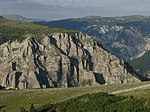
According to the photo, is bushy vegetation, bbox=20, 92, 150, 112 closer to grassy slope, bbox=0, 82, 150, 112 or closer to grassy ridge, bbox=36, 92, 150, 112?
grassy ridge, bbox=36, 92, 150, 112

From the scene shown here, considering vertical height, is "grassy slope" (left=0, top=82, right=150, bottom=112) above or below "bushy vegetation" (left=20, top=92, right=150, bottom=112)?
below

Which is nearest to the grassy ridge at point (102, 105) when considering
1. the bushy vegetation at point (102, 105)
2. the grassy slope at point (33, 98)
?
the bushy vegetation at point (102, 105)

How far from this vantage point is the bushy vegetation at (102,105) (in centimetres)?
8804

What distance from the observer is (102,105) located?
95.8 meters

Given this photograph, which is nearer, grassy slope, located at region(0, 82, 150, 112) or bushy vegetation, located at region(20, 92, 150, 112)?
bushy vegetation, located at region(20, 92, 150, 112)

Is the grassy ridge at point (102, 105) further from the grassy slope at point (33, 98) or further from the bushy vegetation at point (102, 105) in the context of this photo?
the grassy slope at point (33, 98)

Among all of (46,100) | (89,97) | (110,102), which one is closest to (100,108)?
(110,102)

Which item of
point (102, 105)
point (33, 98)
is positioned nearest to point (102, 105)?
point (102, 105)

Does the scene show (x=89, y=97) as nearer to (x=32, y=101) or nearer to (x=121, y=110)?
(x=121, y=110)

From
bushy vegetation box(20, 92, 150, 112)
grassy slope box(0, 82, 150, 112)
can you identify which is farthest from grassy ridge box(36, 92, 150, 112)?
grassy slope box(0, 82, 150, 112)

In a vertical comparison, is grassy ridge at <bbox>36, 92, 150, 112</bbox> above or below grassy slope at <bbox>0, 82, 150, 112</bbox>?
above

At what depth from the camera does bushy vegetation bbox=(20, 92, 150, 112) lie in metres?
88.0

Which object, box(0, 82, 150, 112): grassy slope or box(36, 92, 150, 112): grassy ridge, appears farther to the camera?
box(0, 82, 150, 112): grassy slope

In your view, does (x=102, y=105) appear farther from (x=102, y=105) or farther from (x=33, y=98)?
(x=33, y=98)
